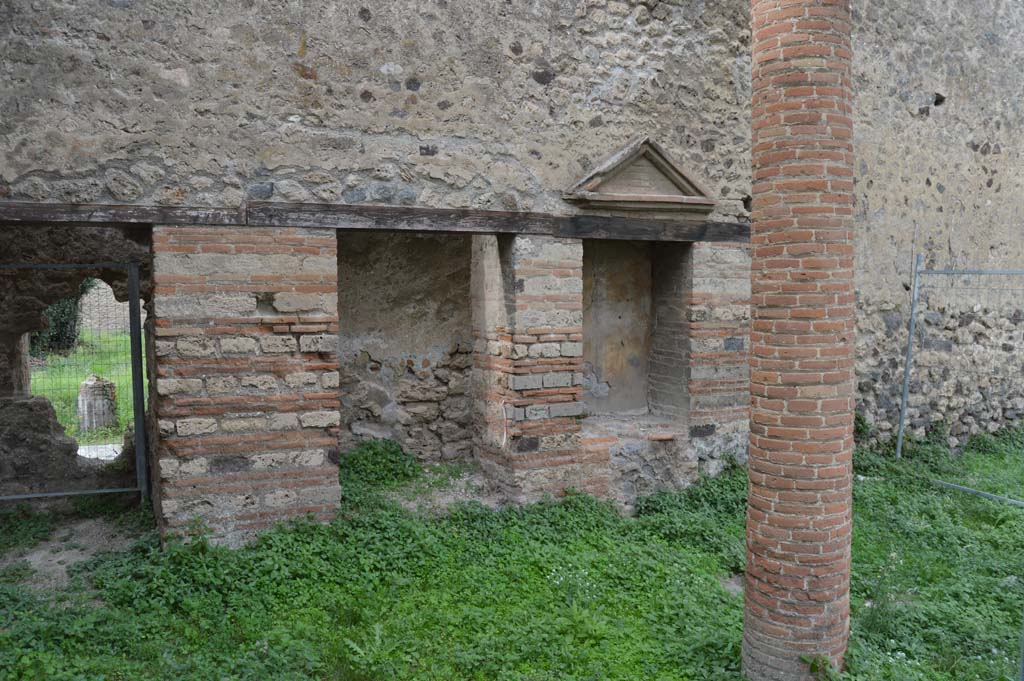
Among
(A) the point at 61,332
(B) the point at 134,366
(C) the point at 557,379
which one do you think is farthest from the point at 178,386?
(A) the point at 61,332

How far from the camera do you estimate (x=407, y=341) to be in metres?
6.96

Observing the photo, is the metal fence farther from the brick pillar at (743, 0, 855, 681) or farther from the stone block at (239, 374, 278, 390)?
the stone block at (239, 374, 278, 390)

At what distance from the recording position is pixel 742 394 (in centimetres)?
741

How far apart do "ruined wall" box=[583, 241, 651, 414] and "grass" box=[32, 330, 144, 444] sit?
4.48m

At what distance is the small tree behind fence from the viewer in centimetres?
928

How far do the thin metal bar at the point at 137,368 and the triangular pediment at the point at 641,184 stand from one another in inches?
139

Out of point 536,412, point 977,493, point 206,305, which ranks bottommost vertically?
point 977,493

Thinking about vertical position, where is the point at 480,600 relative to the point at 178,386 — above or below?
below

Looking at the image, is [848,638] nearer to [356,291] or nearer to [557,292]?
[557,292]

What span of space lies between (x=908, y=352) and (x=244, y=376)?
739 cm

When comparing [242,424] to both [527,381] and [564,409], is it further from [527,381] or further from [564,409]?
[564,409]

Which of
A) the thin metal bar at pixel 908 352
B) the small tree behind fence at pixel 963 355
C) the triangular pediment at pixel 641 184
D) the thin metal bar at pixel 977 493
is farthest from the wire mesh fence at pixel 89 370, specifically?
the small tree behind fence at pixel 963 355

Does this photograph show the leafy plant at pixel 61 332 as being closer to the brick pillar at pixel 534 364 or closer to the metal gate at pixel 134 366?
the metal gate at pixel 134 366

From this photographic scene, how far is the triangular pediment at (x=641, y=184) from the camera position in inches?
253
